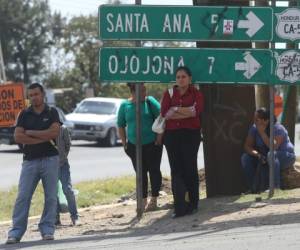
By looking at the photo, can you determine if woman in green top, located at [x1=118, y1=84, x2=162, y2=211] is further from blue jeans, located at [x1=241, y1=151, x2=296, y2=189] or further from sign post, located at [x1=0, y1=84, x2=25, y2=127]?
sign post, located at [x1=0, y1=84, x2=25, y2=127]

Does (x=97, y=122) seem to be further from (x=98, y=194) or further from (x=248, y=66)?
(x=248, y=66)

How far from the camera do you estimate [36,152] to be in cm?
863

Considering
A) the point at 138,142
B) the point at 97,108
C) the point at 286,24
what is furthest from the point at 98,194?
the point at 97,108

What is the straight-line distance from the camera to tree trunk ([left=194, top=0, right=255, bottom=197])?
34.7ft

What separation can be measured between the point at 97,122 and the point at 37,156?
20.1 metres

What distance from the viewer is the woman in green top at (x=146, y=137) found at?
33.2 ft

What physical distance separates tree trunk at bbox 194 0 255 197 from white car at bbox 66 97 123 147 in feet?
57.5

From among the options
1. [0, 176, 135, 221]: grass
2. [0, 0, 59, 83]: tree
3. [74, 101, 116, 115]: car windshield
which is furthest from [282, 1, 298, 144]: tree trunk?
[0, 0, 59, 83]: tree

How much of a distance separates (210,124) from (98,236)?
8.57 ft

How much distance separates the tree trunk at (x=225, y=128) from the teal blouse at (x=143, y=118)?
0.79 meters

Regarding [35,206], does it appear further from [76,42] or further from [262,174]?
[76,42]

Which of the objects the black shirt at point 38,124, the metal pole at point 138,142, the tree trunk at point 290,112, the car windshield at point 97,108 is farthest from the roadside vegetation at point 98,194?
the car windshield at point 97,108

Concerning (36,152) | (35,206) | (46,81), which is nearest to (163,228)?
(36,152)

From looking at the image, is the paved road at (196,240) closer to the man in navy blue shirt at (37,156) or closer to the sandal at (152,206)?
the man in navy blue shirt at (37,156)
